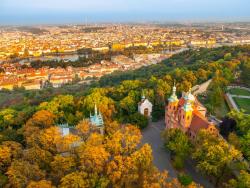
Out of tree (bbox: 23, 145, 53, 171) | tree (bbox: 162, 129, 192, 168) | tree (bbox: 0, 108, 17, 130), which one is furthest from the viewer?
tree (bbox: 0, 108, 17, 130)

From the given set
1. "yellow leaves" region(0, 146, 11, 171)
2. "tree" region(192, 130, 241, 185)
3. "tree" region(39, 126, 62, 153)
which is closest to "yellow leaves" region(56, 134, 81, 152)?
"tree" region(39, 126, 62, 153)

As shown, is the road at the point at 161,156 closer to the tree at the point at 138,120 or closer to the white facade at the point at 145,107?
the tree at the point at 138,120

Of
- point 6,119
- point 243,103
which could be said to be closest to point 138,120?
point 6,119

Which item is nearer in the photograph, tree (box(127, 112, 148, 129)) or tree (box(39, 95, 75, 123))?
tree (box(127, 112, 148, 129))


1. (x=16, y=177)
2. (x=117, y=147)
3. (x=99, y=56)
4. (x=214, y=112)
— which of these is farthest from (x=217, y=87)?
(x=99, y=56)

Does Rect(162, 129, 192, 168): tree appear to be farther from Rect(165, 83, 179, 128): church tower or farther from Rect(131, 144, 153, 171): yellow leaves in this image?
Rect(131, 144, 153, 171): yellow leaves

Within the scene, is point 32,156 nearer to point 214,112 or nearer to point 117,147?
point 117,147

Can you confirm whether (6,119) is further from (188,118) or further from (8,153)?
(188,118)
